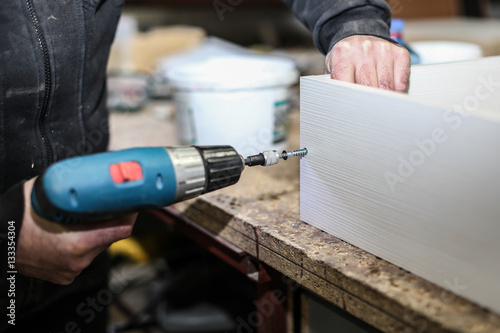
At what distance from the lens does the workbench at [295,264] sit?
0.50 m

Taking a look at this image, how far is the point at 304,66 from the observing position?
4.88 feet

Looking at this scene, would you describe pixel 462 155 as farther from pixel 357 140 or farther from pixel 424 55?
pixel 424 55

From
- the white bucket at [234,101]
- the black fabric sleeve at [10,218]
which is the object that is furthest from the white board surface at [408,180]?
the black fabric sleeve at [10,218]

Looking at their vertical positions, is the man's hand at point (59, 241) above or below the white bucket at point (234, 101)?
below

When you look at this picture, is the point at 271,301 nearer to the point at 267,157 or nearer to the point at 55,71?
the point at 267,157

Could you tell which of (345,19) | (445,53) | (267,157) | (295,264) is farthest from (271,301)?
(445,53)

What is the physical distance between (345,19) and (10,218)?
0.60 meters

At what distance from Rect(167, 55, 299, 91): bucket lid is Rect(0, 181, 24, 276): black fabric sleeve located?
0.45 meters

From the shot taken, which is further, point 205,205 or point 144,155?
point 205,205

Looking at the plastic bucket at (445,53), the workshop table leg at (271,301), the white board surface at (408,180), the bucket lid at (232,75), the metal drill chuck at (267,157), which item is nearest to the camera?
the white board surface at (408,180)

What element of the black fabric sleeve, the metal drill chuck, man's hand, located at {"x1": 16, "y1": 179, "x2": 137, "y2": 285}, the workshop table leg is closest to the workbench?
the workshop table leg

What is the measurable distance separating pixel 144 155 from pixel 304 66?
1041mm

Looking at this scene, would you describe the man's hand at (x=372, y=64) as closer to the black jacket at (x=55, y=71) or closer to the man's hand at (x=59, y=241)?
the black jacket at (x=55, y=71)

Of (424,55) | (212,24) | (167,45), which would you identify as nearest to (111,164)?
(424,55)
